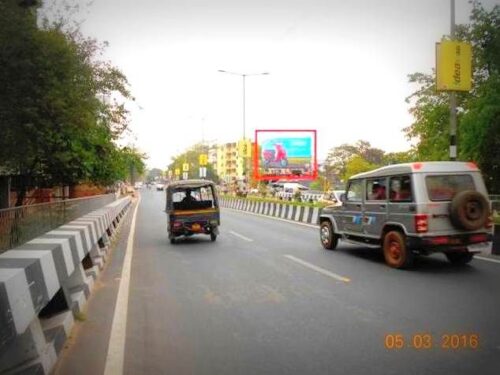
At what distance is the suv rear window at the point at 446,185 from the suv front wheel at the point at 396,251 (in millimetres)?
1024

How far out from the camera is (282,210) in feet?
90.5

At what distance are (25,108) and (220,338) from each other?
883 cm

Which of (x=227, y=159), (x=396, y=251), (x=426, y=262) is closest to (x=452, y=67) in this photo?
(x=426, y=262)

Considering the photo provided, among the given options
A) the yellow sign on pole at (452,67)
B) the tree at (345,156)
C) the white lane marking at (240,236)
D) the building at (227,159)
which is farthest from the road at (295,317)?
the building at (227,159)

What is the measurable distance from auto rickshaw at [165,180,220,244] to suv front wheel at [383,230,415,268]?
6.38 m

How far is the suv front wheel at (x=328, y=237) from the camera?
1320cm

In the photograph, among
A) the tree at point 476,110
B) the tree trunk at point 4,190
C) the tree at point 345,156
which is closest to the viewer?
the tree trunk at point 4,190

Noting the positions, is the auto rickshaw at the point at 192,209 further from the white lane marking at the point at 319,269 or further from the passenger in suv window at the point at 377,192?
the passenger in suv window at the point at 377,192

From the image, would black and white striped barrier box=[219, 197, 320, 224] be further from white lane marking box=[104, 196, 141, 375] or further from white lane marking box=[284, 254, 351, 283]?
white lane marking box=[104, 196, 141, 375]

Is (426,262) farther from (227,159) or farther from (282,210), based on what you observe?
(227,159)

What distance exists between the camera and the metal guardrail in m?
6.40

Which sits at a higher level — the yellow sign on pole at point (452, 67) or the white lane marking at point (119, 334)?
the yellow sign on pole at point (452, 67)

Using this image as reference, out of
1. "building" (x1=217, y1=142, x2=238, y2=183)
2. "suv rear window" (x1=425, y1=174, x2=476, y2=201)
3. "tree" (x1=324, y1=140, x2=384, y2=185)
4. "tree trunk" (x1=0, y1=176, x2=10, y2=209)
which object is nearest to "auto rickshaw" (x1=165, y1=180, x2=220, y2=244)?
"suv rear window" (x1=425, y1=174, x2=476, y2=201)

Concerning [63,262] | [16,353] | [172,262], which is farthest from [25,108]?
[16,353]
